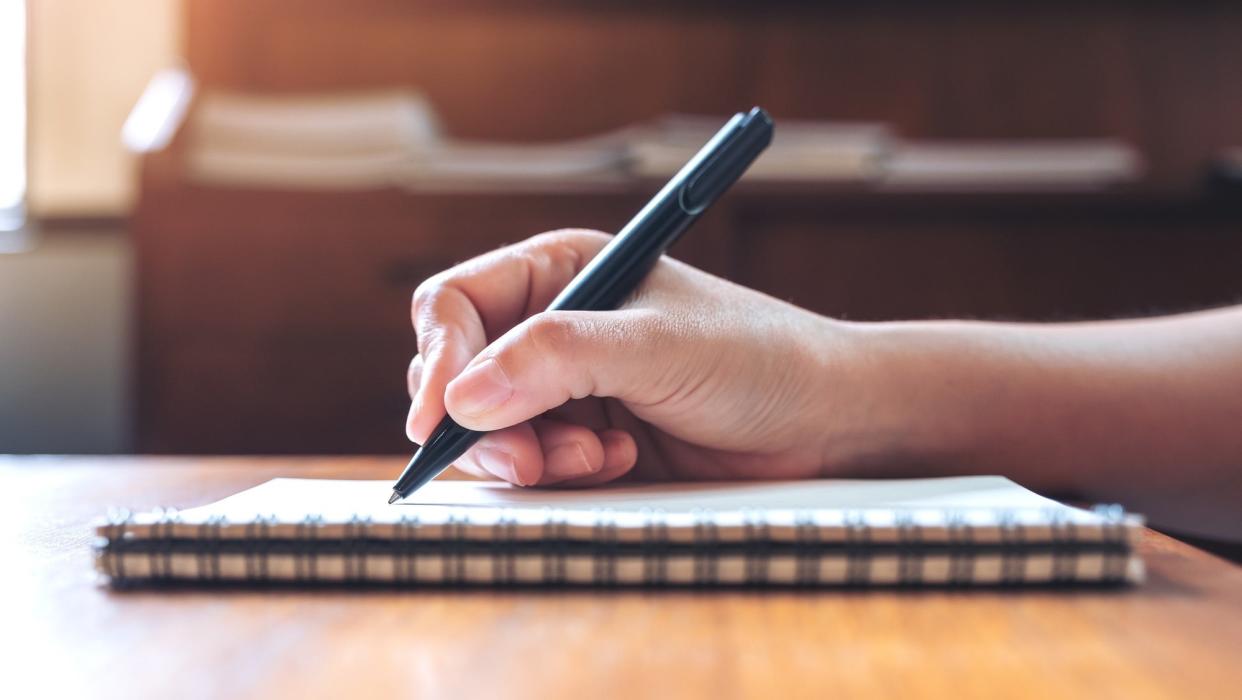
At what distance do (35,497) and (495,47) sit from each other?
1335 mm

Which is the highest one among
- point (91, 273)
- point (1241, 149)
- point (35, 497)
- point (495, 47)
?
point (495, 47)

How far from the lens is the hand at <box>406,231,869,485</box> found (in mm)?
445

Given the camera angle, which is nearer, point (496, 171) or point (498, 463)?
point (498, 463)

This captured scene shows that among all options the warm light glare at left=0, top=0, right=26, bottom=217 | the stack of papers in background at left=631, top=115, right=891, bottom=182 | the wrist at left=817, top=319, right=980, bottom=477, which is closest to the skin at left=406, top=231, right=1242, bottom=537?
the wrist at left=817, top=319, right=980, bottom=477

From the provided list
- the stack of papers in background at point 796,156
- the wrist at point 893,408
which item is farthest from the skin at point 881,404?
the stack of papers in background at point 796,156

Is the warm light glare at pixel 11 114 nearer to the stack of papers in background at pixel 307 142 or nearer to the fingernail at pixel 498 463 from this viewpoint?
the stack of papers in background at pixel 307 142

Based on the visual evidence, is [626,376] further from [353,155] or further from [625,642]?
[353,155]

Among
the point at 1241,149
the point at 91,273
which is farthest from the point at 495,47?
the point at 1241,149

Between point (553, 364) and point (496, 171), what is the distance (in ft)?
3.03

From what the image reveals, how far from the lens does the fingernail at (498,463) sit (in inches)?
19.6

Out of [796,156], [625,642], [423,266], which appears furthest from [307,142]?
[625,642]

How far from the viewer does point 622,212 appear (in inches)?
51.1

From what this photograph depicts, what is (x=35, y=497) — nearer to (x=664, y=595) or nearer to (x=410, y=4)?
(x=664, y=595)

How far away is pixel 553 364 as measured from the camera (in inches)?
17.3
